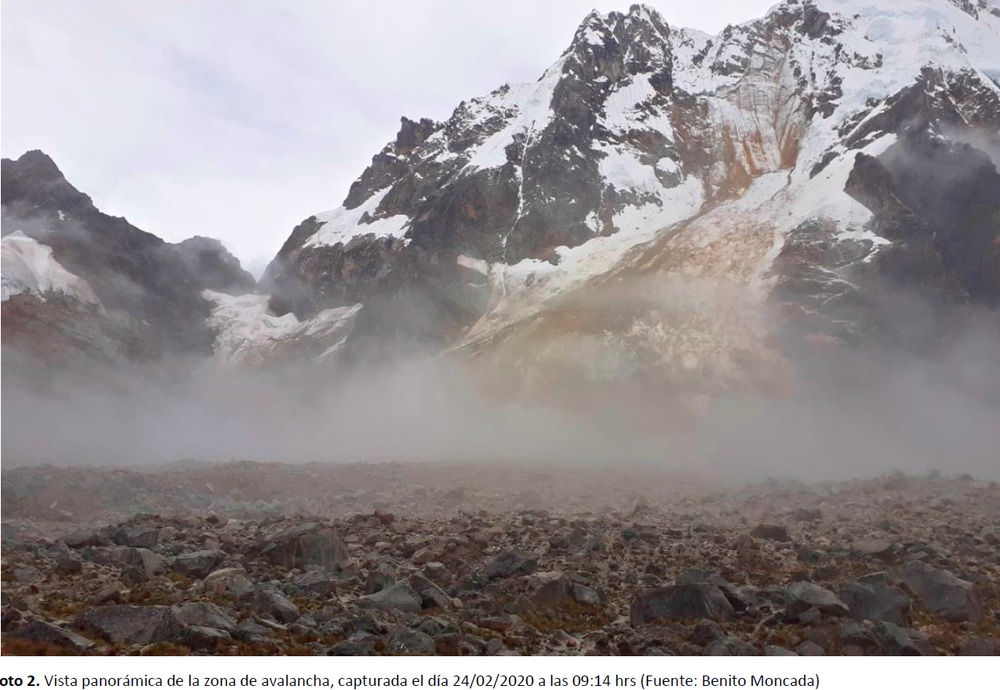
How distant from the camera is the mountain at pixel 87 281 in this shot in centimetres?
10381

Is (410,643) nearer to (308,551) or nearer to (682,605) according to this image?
(682,605)

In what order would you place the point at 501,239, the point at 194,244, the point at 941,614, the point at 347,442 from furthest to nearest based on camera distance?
the point at 194,244 < the point at 501,239 < the point at 347,442 < the point at 941,614

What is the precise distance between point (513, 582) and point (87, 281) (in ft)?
382

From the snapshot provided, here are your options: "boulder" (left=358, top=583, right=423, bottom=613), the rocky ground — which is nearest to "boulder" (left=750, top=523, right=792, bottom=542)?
the rocky ground

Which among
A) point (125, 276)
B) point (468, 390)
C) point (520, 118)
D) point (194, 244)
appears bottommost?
point (468, 390)

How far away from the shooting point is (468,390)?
288 feet

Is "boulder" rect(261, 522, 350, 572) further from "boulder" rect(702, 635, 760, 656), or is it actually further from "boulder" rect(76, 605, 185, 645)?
"boulder" rect(702, 635, 760, 656)

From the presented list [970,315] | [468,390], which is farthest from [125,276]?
[970,315]

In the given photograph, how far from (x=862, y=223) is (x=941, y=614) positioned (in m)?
80.1

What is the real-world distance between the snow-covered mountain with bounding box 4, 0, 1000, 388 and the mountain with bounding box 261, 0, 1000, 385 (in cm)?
31

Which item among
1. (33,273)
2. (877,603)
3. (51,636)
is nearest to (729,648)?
(877,603)

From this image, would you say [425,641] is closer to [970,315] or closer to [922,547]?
[922,547]

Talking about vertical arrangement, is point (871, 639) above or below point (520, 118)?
below
